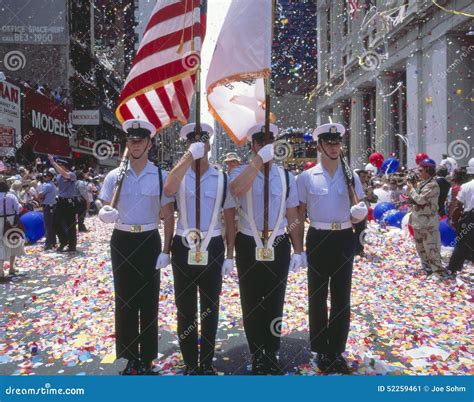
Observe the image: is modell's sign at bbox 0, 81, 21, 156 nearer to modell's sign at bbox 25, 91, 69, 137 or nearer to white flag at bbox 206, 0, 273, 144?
modell's sign at bbox 25, 91, 69, 137

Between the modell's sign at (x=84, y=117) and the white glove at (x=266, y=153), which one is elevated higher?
the modell's sign at (x=84, y=117)

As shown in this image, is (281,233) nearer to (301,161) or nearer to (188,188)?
(188,188)

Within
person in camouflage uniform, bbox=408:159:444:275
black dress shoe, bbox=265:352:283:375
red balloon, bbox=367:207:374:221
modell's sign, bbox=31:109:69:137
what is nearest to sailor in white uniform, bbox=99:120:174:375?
black dress shoe, bbox=265:352:283:375

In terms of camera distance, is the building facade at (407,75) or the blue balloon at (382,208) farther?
the building facade at (407,75)

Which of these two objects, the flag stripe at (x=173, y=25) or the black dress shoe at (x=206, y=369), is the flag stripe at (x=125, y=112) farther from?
the black dress shoe at (x=206, y=369)

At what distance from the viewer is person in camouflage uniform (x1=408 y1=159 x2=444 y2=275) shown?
7.39 metres

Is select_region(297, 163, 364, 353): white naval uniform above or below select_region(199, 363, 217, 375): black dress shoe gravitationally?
above

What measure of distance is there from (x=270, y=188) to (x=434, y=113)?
15.5 m

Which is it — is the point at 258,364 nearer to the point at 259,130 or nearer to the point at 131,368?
the point at 131,368

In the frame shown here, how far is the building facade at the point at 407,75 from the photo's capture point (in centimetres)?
1619

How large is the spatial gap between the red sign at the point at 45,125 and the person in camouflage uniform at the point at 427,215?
58.8 ft

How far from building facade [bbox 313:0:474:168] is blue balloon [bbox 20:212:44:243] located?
528 inches

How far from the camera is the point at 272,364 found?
383 cm

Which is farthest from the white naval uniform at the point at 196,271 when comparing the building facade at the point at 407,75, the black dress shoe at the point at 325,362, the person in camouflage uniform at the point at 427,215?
the building facade at the point at 407,75
